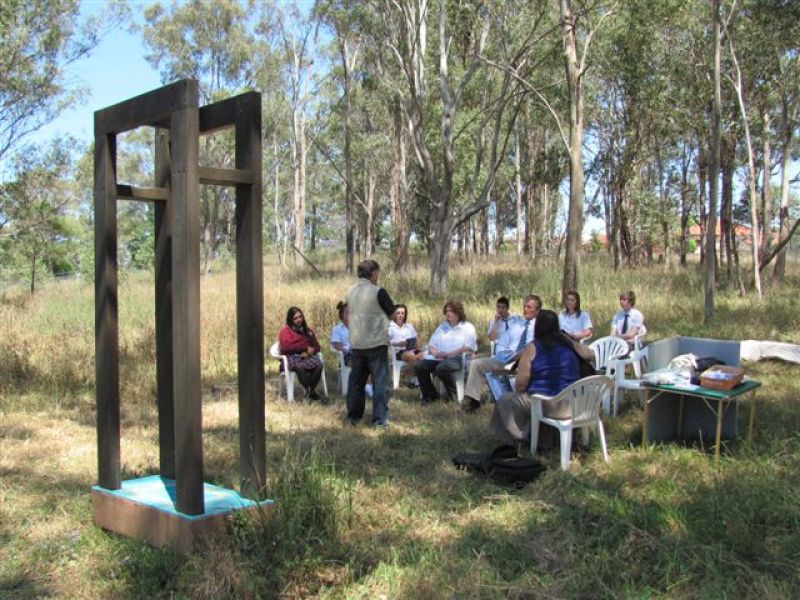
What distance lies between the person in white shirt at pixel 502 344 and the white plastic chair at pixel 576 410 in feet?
4.73

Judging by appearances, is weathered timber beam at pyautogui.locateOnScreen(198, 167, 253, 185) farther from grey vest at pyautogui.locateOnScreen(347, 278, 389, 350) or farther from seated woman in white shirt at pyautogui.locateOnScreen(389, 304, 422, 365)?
seated woman in white shirt at pyautogui.locateOnScreen(389, 304, 422, 365)

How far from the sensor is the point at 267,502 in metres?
3.97

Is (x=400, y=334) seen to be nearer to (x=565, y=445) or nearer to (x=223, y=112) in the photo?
(x=565, y=445)

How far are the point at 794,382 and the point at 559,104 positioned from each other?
720 inches

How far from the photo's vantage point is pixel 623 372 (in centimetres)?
739

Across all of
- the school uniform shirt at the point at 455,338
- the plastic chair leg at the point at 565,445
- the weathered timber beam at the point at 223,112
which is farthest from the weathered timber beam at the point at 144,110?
the school uniform shirt at the point at 455,338

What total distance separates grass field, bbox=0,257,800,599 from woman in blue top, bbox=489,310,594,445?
0.45 metres

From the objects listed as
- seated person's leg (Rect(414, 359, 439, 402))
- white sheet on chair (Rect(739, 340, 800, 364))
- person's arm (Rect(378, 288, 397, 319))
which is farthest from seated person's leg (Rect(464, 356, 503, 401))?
white sheet on chair (Rect(739, 340, 800, 364))

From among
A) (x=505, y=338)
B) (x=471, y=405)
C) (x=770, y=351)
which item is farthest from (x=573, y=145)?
(x=471, y=405)

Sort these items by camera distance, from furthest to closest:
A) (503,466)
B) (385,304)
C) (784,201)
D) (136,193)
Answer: (784,201) < (385,304) < (503,466) < (136,193)

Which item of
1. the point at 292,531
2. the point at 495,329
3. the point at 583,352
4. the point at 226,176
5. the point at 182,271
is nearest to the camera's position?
the point at 182,271

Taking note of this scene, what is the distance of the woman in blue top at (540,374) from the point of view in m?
5.68

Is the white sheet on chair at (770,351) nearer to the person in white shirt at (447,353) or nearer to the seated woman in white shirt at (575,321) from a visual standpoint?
the seated woman in white shirt at (575,321)

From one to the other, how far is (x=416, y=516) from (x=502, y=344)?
3.98 metres
